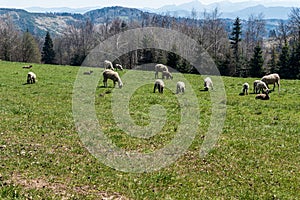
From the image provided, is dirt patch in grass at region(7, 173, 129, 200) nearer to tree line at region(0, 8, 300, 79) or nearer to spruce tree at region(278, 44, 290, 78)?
tree line at region(0, 8, 300, 79)

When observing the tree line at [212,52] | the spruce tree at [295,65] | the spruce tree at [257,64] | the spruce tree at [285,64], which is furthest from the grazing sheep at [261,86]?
the spruce tree at [257,64]

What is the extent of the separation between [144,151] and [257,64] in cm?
6397

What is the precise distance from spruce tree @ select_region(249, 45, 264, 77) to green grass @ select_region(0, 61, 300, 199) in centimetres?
5175

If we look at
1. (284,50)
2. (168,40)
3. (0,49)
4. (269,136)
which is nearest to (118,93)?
(269,136)

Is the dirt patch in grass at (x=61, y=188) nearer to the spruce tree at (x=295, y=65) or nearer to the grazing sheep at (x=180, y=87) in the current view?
the grazing sheep at (x=180, y=87)

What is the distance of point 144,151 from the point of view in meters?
13.9

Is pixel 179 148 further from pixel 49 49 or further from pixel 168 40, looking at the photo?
pixel 49 49

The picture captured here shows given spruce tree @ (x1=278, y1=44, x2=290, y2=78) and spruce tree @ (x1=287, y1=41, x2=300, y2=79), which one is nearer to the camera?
spruce tree @ (x1=287, y1=41, x2=300, y2=79)

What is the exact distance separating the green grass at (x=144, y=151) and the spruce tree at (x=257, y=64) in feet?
170

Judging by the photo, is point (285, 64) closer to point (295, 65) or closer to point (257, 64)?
point (295, 65)

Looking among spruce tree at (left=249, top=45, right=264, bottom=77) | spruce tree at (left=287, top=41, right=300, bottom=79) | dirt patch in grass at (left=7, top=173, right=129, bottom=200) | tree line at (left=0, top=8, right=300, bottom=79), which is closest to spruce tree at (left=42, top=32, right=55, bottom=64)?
tree line at (left=0, top=8, right=300, bottom=79)

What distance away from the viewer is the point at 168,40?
93312mm

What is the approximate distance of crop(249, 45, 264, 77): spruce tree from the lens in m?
72.2

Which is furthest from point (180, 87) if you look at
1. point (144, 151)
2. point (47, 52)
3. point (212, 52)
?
point (47, 52)
